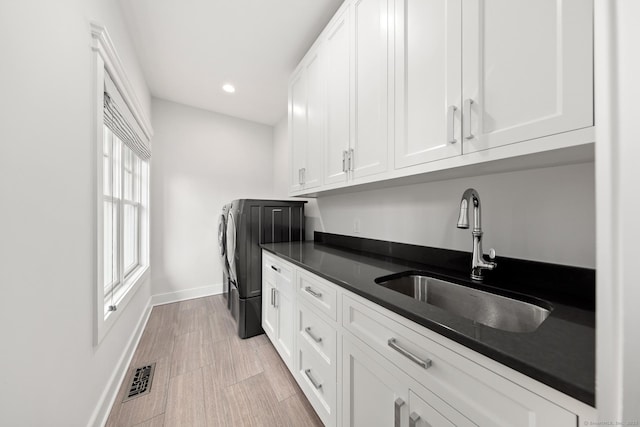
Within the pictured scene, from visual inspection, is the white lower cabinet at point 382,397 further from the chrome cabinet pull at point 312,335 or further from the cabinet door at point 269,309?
the cabinet door at point 269,309

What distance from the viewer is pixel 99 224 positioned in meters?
1.22

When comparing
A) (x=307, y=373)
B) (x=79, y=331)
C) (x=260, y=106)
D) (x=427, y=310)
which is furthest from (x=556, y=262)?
(x=260, y=106)

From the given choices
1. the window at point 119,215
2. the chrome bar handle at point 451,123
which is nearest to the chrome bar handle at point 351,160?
the chrome bar handle at point 451,123

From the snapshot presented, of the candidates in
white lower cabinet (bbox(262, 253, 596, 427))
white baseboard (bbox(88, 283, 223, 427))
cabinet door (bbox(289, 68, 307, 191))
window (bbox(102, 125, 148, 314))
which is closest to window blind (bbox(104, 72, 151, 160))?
window (bbox(102, 125, 148, 314))

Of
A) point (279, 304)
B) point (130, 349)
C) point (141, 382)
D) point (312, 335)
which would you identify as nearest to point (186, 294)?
point (130, 349)

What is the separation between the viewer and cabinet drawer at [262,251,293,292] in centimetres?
160

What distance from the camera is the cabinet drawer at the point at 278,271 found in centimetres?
160

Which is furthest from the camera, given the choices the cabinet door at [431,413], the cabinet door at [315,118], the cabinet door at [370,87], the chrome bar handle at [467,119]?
the cabinet door at [315,118]

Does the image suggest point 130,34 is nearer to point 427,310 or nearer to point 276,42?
point 276,42

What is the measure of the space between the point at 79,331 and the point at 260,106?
291 cm

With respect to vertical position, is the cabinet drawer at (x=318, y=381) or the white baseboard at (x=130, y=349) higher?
the cabinet drawer at (x=318, y=381)

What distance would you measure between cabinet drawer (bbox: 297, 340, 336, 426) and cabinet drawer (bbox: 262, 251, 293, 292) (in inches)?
15.5

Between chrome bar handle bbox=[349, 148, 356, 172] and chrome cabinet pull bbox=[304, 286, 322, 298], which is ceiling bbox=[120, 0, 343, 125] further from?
chrome cabinet pull bbox=[304, 286, 322, 298]

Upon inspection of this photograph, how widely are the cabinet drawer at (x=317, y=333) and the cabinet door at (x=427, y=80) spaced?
36.2 inches
